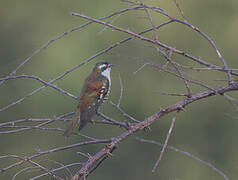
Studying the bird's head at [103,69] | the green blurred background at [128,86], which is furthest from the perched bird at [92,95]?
the green blurred background at [128,86]

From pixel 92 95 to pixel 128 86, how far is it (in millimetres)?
4940

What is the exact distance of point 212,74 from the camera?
29.7 ft

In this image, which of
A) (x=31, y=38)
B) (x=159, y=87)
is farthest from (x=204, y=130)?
(x=31, y=38)

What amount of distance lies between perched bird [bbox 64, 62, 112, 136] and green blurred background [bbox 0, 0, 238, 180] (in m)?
3.54

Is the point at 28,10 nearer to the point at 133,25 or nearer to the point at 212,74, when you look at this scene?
the point at 133,25

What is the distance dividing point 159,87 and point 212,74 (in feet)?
3.75

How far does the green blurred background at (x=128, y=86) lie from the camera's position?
30.0 feet

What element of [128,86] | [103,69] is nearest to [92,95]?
[103,69]

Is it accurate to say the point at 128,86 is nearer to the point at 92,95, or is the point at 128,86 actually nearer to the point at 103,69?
the point at 103,69

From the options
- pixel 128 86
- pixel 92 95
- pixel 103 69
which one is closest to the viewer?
pixel 92 95

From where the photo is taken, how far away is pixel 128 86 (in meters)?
9.52

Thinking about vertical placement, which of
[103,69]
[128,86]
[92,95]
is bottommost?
[128,86]

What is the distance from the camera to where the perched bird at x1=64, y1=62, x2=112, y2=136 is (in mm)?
4207

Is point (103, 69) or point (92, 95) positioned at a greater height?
point (103, 69)
